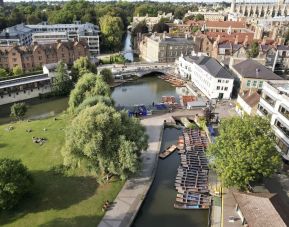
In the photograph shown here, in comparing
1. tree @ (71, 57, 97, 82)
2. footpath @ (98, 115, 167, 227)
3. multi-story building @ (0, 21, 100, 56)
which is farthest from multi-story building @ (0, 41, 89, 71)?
footpath @ (98, 115, 167, 227)

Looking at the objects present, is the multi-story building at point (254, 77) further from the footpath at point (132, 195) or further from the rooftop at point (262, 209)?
the rooftop at point (262, 209)

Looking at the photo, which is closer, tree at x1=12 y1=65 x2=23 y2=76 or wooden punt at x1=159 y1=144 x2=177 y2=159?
wooden punt at x1=159 y1=144 x2=177 y2=159

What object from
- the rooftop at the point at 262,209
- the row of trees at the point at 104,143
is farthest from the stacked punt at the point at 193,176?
the row of trees at the point at 104,143

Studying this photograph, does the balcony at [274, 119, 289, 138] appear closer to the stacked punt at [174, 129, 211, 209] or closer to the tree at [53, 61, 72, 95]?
the stacked punt at [174, 129, 211, 209]

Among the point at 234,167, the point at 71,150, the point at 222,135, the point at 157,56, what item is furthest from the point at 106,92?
the point at 157,56

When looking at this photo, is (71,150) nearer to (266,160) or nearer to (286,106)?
(266,160)

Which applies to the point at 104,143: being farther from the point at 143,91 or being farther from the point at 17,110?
the point at 143,91
